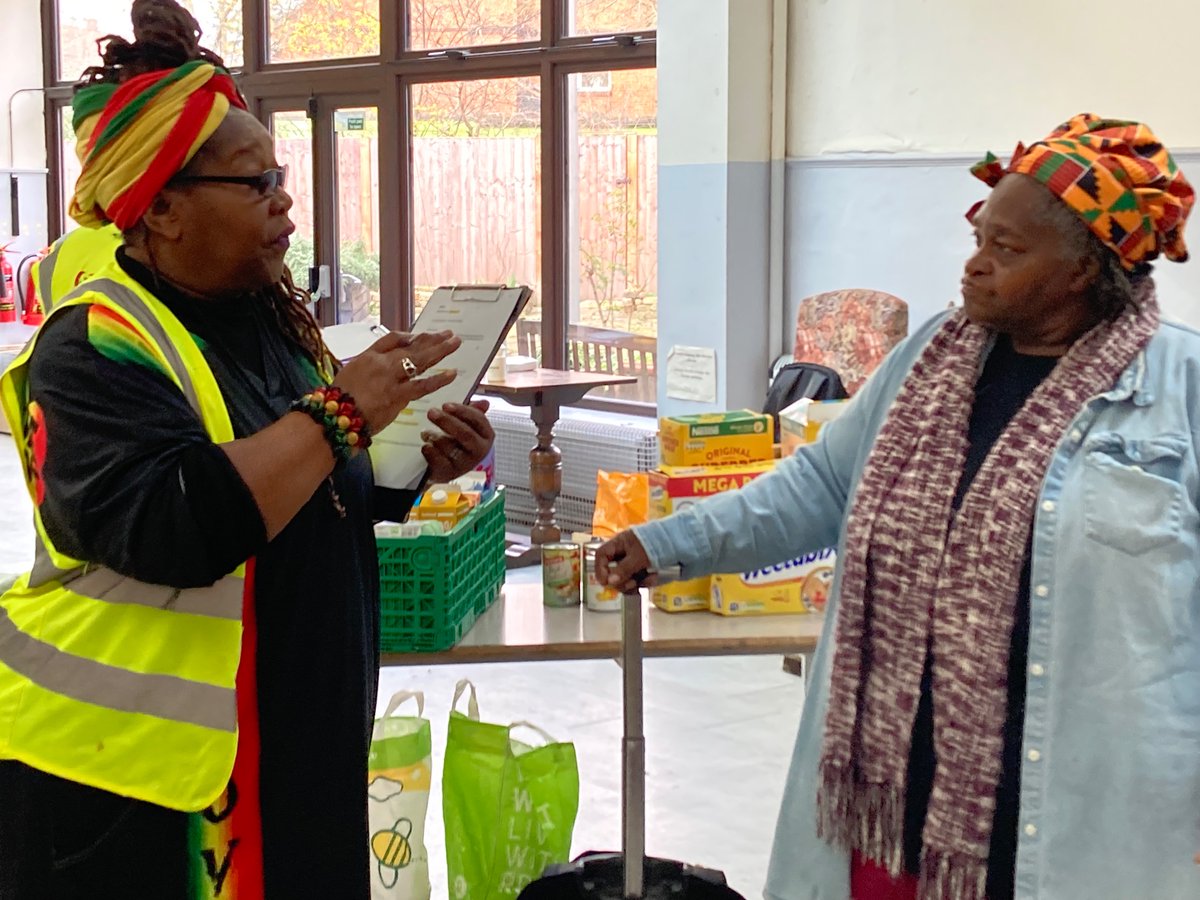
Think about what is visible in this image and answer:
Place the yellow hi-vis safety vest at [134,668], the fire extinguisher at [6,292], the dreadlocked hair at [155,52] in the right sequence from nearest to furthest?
the yellow hi-vis safety vest at [134,668] < the dreadlocked hair at [155,52] < the fire extinguisher at [6,292]

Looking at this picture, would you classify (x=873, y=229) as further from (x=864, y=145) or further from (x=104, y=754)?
(x=104, y=754)

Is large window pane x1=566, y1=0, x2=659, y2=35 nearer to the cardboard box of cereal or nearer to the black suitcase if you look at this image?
the cardboard box of cereal

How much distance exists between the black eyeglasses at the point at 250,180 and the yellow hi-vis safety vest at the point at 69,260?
3.82 feet

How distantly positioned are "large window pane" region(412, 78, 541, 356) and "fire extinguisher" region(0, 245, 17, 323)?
2.94m

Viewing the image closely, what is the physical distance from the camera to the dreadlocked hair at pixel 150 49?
1560 mm

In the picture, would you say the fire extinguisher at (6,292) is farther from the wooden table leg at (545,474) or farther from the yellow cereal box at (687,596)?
the yellow cereal box at (687,596)

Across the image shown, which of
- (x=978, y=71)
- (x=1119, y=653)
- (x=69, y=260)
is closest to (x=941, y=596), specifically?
(x=1119, y=653)

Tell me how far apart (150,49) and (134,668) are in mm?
702

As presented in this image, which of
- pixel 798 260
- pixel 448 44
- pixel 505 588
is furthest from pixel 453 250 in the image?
pixel 505 588

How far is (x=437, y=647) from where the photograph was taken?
2180 millimetres

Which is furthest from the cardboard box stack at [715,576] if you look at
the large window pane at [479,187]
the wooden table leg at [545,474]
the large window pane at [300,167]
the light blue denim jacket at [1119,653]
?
A: the large window pane at [300,167]

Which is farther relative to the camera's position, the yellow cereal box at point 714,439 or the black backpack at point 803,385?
the black backpack at point 803,385

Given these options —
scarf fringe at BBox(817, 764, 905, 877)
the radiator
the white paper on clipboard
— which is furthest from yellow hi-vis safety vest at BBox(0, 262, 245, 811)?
the radiator

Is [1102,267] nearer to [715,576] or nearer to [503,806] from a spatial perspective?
[715,576]
